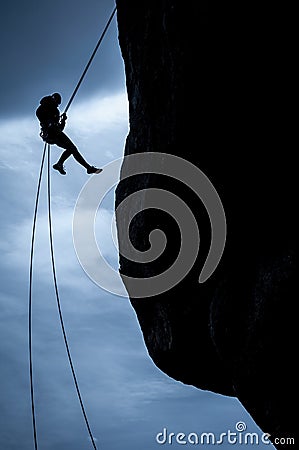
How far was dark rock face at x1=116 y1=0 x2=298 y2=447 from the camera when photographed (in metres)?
6.38

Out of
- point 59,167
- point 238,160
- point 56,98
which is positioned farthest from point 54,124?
point 238,160

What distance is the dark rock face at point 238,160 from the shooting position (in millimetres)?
6383

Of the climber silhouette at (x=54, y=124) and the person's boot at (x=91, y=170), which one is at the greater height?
the climber silhouette at (x=54, y=124)

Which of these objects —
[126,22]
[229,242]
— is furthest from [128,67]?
[229,242]

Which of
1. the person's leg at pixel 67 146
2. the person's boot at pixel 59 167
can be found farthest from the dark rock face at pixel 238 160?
the person's boot at pixel 59 167

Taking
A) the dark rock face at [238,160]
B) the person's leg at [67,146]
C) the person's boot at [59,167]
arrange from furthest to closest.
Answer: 1. the person's boot at [59,167]
2. the person's leg at [67,146]
3. the dark rock face at [238,160]

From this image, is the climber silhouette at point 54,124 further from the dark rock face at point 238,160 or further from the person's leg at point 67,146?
the dark rock face at point 238,160

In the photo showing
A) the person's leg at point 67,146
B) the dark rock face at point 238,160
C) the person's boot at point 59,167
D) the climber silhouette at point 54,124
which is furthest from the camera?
the person's boot at point 59,167

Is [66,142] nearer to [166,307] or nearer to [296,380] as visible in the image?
[166,307]

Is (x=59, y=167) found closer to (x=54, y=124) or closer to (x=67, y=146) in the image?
(x=67, y=146)

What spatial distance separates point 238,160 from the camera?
24.3 feet

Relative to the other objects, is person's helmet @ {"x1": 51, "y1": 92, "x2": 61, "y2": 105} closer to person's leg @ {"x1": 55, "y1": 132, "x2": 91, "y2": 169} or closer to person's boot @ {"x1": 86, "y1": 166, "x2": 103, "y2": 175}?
person's leg @ {"x1": 55, "y1": 132, "x2": 91, "y2": 169}

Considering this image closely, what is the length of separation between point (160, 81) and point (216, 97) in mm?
1412

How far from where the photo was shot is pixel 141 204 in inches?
363
